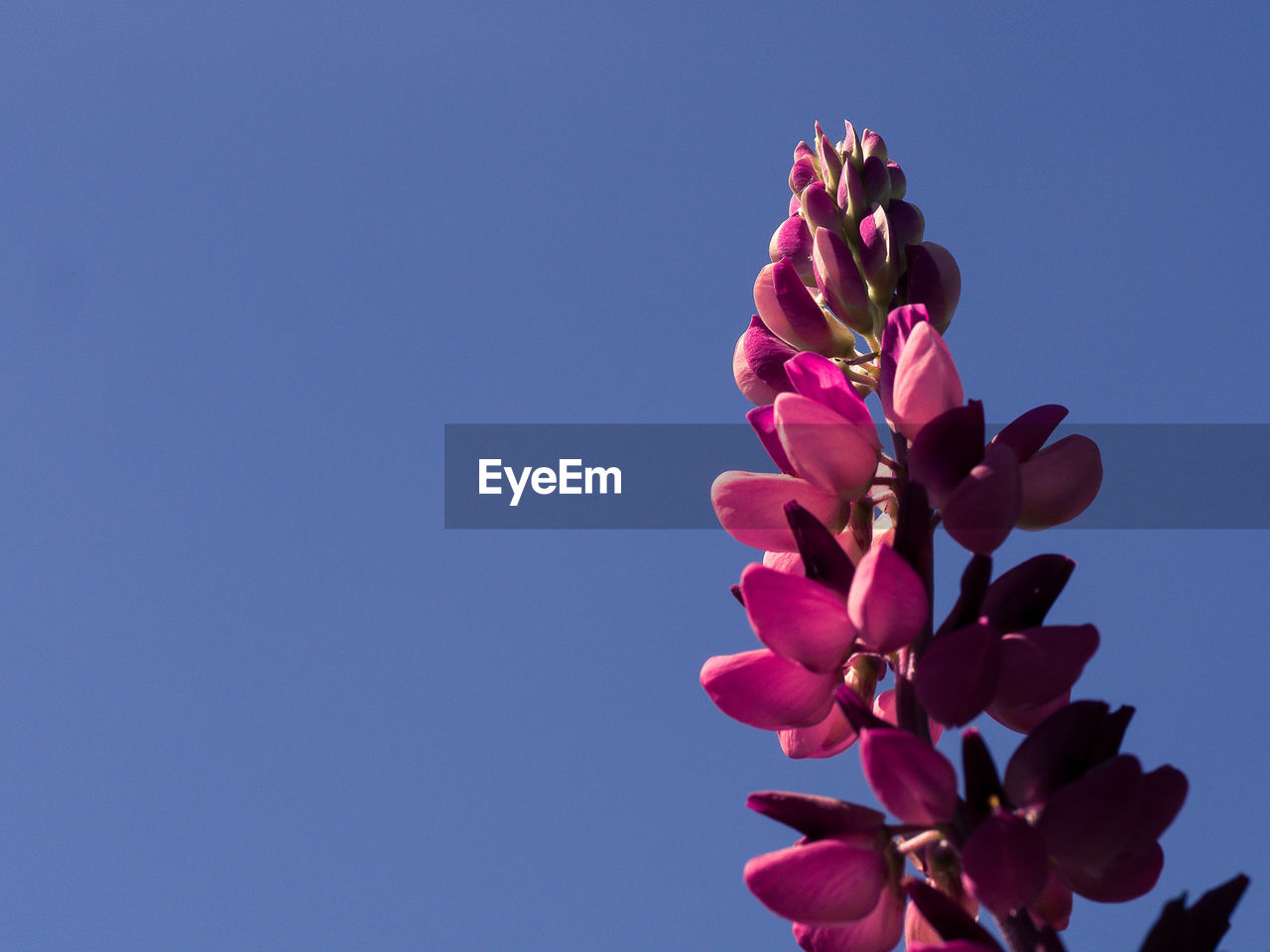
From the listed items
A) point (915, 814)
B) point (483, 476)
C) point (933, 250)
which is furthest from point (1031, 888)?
point (483, 476)

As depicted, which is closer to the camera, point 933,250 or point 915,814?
point 915,814

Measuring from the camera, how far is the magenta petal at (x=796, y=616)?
1.73 metres

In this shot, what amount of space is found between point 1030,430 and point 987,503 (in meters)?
0.42

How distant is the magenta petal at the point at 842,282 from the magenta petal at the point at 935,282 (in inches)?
4.4

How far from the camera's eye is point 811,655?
1776mm

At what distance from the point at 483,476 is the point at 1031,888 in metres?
3.27

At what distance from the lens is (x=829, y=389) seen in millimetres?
2021

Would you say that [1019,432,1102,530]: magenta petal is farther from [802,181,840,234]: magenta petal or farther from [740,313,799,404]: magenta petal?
[802,181,840,234]: magenta petal

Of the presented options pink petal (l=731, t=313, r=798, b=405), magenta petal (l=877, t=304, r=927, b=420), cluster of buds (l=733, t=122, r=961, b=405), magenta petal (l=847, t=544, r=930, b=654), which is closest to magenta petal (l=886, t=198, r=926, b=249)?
cluster of buds (l=733, t=122, r=961, b=405)

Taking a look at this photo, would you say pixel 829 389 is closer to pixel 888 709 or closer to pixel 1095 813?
pixel 888 709

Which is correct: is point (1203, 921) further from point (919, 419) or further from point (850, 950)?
point (919, 419)

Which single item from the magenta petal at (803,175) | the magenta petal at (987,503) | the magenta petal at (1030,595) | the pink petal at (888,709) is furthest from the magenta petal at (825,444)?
the magenta petal at (803,175)

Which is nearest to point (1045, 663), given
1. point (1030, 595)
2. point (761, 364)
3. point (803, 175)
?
point (1030, 595)

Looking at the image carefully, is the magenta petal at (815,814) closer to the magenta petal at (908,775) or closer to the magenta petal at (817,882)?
the magenta petal at (817,882)
